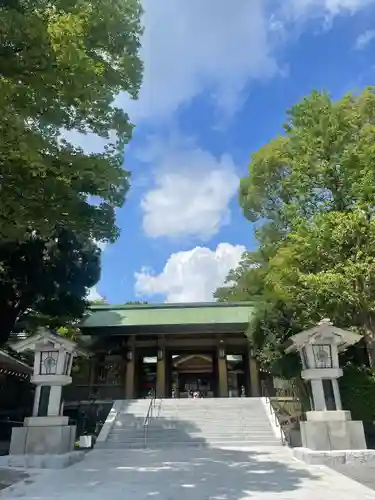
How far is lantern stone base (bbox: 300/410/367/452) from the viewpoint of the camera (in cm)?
835

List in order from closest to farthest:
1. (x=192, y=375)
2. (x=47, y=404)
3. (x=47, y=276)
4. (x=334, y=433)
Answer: (x=334, y=433) → (x=47, y=404) → (x=47, y=276) → (x=192, y=375)

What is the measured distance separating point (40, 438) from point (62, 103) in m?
7.58

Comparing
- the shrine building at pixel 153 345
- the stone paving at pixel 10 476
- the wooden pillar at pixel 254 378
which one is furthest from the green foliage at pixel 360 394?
the stone paving at pixel 10 476

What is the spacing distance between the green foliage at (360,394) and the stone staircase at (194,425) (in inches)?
99.9

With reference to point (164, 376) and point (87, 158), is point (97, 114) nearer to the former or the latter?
point (87, 158)

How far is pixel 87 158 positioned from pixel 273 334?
922 centimetres

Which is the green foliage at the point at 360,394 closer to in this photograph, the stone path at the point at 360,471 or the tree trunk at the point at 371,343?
the tree trunk at the point at 371,343

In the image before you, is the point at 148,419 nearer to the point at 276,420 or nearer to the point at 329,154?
the point at 276,420

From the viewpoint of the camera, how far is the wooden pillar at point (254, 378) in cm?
1814

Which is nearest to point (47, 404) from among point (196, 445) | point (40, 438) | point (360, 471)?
point (40, 438)

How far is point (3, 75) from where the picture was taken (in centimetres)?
569

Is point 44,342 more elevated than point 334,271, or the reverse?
point 334,271

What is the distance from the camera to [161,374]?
18594mm

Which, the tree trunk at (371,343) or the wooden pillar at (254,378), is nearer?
the tree trunk at (371,343)
